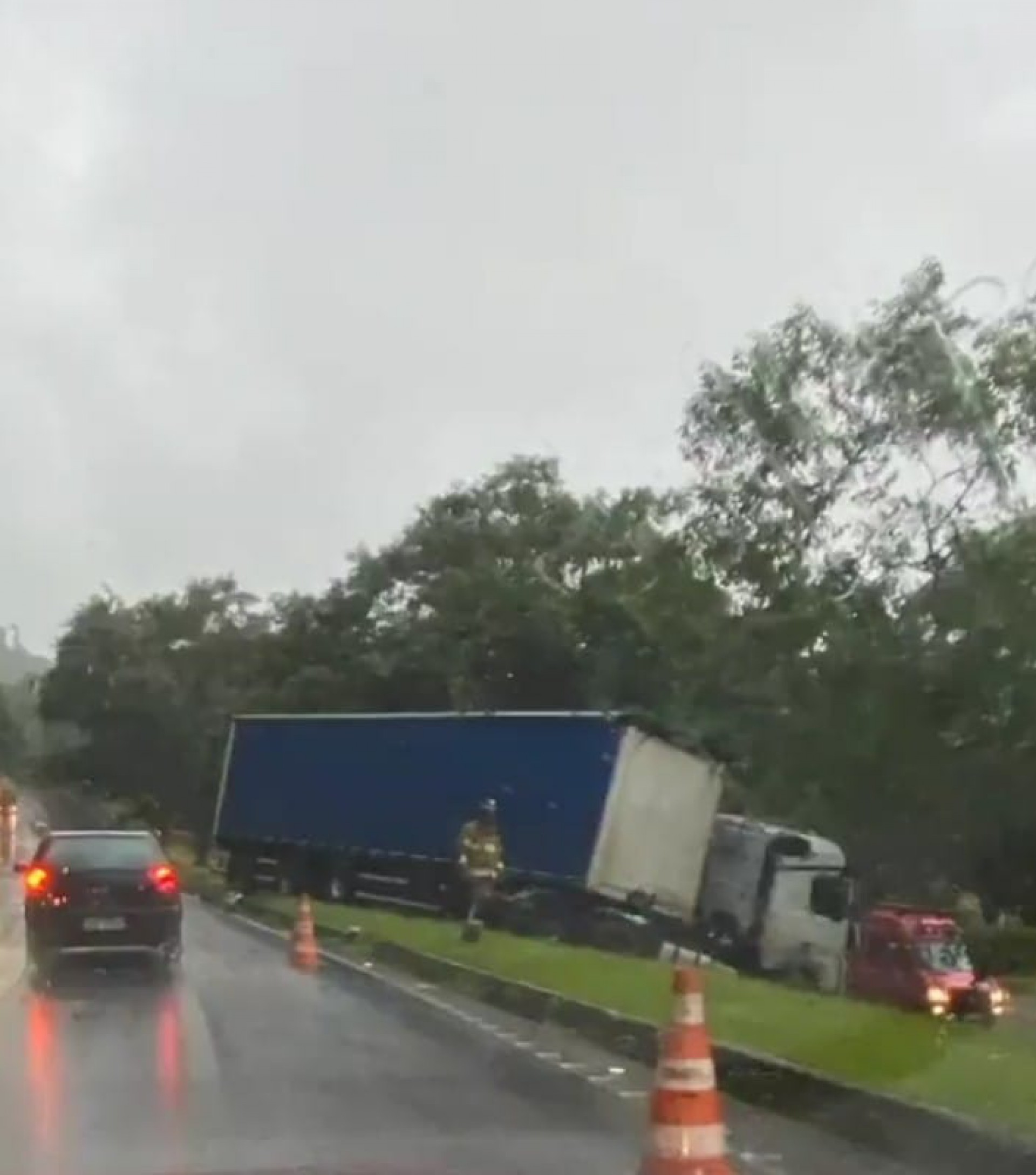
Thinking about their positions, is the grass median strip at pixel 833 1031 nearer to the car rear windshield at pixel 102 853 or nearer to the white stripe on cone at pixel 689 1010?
the white stripe on cone at pixel 689 1010

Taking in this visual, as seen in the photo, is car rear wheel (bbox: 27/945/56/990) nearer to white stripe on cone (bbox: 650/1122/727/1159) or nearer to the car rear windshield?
the car rear windshield

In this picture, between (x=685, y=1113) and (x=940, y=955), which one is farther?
(x=940, y=955)

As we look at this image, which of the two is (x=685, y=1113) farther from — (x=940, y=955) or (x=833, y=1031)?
(x=940, y=955)

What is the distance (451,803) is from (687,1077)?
26.9m

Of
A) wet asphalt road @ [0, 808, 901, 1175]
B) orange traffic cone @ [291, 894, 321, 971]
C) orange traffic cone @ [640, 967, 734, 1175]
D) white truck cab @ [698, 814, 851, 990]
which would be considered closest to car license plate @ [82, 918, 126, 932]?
orange traffic cone @ [291, 894, 321, 971]

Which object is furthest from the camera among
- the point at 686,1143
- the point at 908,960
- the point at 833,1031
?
the point at 908,960

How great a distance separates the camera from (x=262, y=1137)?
37.3 feet

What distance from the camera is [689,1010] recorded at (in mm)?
9227

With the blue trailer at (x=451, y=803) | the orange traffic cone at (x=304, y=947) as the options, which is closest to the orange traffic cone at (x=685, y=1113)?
the orange traffic cone at (x=304, y=947)

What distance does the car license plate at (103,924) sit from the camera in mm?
22953

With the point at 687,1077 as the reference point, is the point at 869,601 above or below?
above

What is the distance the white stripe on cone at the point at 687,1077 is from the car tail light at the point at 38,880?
15086mm

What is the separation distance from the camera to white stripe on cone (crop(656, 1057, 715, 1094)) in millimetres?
8977

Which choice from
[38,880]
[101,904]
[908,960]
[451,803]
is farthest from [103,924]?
[451,803]
